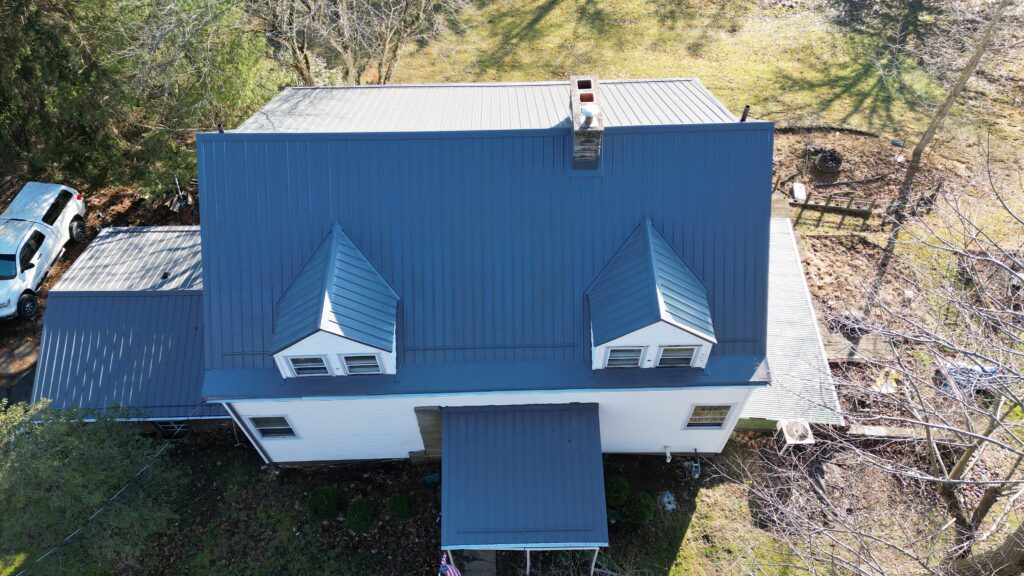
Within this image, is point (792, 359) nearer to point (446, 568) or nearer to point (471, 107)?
point (446, 568)

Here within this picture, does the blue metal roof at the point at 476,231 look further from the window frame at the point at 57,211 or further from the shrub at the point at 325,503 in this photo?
the window frame at the point at 57,211

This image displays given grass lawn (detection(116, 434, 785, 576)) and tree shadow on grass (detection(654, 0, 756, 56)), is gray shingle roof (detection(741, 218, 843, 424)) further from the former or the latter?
tree shadow on grass (detection(654, 0, 756, 56))

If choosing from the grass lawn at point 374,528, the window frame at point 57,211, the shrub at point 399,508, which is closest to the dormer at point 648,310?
the grass lawn at point 374,528

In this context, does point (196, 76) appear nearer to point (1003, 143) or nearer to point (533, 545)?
point (533, 545)

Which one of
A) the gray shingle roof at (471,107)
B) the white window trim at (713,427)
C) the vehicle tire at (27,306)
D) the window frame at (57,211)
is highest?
the gray shingle roof at (471,107)

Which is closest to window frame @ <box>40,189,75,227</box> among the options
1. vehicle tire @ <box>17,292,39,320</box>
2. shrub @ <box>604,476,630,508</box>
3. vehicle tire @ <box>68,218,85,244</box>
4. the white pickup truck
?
the white pickup truck

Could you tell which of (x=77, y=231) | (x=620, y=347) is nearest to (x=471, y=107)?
(x=620, y=347)
